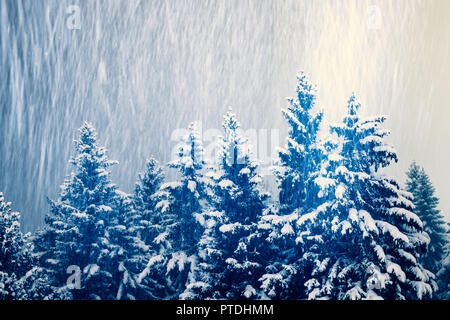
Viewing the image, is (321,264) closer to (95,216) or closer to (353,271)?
(353,271)

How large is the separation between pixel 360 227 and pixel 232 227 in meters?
4.79

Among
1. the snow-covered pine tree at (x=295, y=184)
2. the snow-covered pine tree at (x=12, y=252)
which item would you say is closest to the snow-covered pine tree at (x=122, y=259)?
the snow-covered pine tree at (x=12, y=252)

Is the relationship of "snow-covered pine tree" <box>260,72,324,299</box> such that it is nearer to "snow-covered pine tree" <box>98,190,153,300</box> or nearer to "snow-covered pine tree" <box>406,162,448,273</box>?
"snow-covered pine tree" <box>98,190,153,300</box>

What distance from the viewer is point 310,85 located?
1344 cm

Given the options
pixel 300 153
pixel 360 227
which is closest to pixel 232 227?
pixel 300 153

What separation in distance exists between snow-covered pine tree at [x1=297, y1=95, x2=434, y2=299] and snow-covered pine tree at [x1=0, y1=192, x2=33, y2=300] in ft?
44.6

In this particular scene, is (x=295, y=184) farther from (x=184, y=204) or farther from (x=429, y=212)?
(x=429, y=212)

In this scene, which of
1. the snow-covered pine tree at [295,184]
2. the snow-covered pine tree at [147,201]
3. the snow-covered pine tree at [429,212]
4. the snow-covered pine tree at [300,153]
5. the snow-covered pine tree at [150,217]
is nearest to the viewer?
the snow-covered pine tree at [295,184]

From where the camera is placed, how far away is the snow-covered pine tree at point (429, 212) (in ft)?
73.6

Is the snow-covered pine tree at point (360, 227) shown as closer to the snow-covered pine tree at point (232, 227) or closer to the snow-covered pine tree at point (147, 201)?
the snow-covered pine tree at point (232, 227)

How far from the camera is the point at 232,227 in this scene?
43.7 feet

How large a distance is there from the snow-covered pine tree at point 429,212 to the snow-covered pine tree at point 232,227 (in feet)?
47.0
